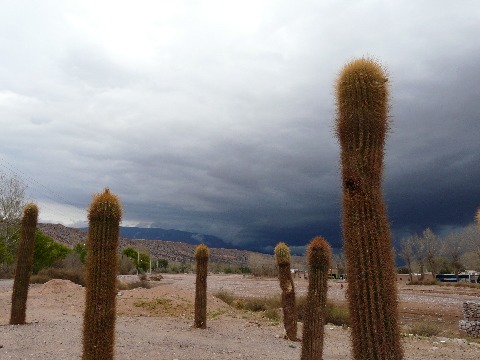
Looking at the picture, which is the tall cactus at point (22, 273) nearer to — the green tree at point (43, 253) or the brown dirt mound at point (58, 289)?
the brown dirt mound at point (58, 289)

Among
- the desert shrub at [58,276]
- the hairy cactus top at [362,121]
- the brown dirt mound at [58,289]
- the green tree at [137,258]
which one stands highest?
the hairy cactus top at [362,121]

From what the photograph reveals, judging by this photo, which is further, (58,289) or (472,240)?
(472,240)

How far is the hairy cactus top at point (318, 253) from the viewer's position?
32.2 ft

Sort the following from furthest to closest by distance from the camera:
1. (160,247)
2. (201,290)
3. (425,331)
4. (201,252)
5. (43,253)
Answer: (160,247) < (43,253) < (425,331) < (201,252) < (201,290)

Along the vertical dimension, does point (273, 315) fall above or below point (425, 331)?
above

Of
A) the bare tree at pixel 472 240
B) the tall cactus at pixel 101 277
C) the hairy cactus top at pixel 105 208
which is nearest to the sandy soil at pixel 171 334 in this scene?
the tall cactus at pixel 101 277

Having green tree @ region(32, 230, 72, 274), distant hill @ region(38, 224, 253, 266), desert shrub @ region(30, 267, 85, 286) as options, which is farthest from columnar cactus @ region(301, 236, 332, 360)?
distant hill @ region(38, 224, 253, 266)

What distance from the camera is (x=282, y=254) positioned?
14.7 m

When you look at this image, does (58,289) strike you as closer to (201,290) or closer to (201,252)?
(201,252)

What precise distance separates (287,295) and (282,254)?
4.14ft

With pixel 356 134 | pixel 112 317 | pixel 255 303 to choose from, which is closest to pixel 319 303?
pixel 112 317

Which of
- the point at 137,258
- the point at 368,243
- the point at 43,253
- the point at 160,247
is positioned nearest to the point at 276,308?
the point at 368,243

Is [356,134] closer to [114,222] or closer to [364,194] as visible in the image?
[364,194]

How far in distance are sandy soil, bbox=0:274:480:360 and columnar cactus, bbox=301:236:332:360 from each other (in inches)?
82.2
